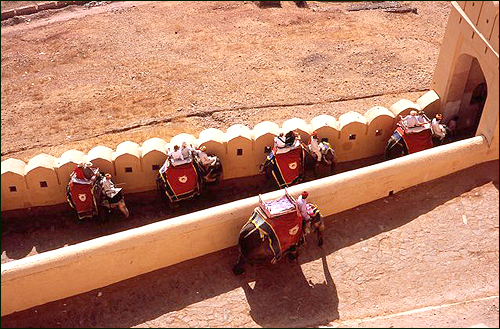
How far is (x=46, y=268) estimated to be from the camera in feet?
30.6

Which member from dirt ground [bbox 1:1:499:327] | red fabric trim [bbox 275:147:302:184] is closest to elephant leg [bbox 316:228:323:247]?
dirt ground [bbox 1:1:499:327]

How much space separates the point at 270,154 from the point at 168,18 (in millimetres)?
10747

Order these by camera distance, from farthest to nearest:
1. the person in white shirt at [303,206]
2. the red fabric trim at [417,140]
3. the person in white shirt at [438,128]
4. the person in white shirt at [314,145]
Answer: the person in white shirt at [438,128]
the red fabric trim at [417,140]
the person in white shirt at [314,145]
the person in white shirt at [303,206]

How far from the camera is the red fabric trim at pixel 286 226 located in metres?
9.80

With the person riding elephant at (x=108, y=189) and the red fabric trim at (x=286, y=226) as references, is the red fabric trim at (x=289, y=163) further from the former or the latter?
the person riding elephant at (x=108, y=189)

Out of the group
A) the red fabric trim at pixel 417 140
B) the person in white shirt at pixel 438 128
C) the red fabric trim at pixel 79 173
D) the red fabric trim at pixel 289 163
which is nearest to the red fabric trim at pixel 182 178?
the red fabric trim at pixel 79 173

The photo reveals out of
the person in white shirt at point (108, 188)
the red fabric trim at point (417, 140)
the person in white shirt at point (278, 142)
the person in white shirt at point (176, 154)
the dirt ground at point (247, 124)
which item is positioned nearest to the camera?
the dirt ground at point (247, 124)

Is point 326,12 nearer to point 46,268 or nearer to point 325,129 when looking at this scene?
point 325,129

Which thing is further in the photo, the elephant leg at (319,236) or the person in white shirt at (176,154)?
the person in white shirt at (176,154)

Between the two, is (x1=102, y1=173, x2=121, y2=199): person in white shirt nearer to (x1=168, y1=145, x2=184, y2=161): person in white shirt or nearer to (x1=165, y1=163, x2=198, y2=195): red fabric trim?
(x1=165, y1=163, x2=198, y2=195): red fabric trim

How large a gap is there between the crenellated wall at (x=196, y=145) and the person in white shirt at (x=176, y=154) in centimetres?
37

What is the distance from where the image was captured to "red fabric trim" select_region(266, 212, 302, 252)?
9.80 meters

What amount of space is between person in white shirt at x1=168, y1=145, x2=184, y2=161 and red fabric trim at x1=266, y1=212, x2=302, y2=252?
8.47ft

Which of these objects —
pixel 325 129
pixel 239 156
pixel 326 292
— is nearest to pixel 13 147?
pixel 239 156
